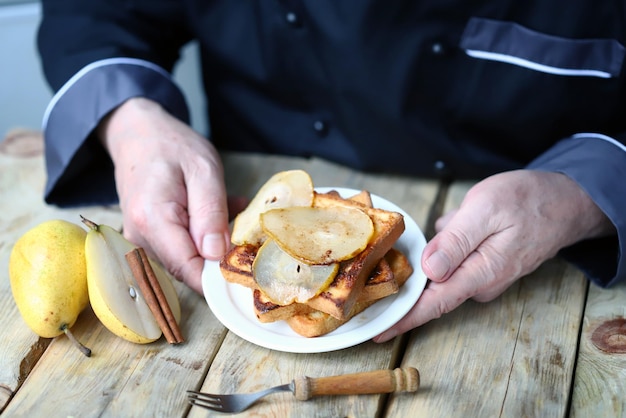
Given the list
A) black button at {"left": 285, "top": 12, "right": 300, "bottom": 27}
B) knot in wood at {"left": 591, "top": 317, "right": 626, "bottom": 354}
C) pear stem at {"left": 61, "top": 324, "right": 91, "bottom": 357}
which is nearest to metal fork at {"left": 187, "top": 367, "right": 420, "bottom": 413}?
pear stem at {"left": 61, "top": 324, "right": 91, "bottom": 357}

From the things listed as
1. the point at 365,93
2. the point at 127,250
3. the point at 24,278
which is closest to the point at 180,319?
the point at 127,250

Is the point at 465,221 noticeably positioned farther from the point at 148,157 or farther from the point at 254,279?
the point at 148,157

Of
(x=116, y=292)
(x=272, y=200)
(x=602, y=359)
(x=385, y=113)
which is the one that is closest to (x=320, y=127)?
(x=385, y=113)

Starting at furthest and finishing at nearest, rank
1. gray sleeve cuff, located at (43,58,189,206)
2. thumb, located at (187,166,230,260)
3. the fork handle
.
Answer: gray sleeve cuff, located at (43,58,189,206)
thumb, located at (187,166,230,260)
the fork handle

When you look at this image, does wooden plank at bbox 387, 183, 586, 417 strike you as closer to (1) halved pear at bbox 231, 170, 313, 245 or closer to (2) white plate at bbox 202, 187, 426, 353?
(2) white plate at bbox 202, 187, 426, 353

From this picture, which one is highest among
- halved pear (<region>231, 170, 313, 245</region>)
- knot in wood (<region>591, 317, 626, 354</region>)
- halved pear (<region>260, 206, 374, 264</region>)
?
halved pear (<region>260, 206, 374, 264</region>)

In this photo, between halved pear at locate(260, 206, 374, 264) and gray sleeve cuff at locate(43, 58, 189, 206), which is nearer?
halved pear at locate(260, 206, 374, 264)
